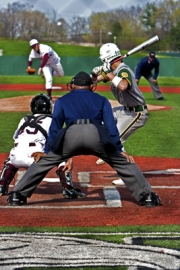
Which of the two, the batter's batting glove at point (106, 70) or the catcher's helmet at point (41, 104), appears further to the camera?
the batter's batting glove at point (106, 70)

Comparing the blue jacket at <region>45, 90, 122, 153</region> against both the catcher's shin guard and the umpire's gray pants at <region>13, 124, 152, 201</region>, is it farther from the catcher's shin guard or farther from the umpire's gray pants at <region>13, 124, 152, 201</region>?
the catcher's shin guard

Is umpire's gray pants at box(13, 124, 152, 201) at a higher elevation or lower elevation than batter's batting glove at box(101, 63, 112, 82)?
lower

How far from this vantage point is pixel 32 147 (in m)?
7.30

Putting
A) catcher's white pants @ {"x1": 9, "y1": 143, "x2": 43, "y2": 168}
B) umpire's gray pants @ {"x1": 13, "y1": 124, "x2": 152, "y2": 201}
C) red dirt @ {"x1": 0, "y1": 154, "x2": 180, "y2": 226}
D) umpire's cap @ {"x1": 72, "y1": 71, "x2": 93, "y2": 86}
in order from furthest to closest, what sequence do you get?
catcher's white pants @ {"x1": 9, "y1": 143, "x2": 43, "y2": 168} < umpire's cap @ {"x1": 72, "y1": 71, "x2": 93, "y2": 86} < umpire's gray pants @ {"x1": 13, "y1": 124, "x2": 152, "y2": 201} < red dirt @ {"x1": 0, "y1": 154, "x2": 180, "y2": 226}

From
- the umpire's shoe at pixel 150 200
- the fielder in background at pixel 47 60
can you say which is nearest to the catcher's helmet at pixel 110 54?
the umpire's shoe at pixel 150 200

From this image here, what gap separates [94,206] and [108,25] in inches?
2087

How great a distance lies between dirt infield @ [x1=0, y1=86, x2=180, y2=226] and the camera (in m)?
6.14

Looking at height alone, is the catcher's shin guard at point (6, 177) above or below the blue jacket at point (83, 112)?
below

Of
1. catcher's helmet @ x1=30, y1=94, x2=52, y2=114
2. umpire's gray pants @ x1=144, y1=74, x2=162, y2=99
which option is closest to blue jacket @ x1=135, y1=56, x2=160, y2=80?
umpire's gray pants @ x1=144, y1=74, x2=162, y2=99

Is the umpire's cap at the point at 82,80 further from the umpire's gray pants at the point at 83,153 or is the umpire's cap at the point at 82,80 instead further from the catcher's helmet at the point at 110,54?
the catcher's helmet at the point at 110,54

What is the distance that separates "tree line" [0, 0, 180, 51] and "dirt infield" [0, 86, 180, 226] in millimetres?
29781

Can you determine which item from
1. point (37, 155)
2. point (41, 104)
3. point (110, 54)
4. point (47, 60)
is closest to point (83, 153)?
point (37, 155)

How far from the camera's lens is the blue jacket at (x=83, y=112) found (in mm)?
6480

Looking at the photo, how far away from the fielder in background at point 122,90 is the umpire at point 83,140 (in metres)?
1.13
